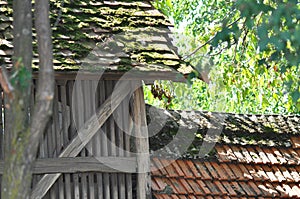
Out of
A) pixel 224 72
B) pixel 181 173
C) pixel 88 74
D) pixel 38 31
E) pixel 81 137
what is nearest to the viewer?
pixel 38 31

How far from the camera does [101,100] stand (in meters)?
8.85

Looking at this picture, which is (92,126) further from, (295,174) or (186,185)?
(295,174)

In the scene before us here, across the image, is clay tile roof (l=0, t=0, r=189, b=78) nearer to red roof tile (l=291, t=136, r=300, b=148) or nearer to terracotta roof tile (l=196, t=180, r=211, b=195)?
terracotta roof tile (l=196, t=180, r=211, b=195)

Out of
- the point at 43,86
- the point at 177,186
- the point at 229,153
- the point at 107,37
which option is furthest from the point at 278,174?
the point at 43,86

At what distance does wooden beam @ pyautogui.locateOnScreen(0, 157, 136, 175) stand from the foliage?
120cm

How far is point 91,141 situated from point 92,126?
22cm

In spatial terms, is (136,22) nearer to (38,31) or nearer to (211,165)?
(211,165)

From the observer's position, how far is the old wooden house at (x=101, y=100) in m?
8.36

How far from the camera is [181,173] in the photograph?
33.1ft

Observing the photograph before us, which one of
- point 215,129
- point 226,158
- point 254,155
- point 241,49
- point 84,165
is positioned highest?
point 241,49

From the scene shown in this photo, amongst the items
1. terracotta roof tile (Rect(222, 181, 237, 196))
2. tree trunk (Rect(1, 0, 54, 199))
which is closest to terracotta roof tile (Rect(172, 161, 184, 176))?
terracotta roof tile (Rect(222, 181, 237, 196))

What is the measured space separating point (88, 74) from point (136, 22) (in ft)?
3.68

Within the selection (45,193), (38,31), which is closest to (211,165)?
(45,193)

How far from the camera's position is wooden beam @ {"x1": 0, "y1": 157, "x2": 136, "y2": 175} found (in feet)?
27.9
